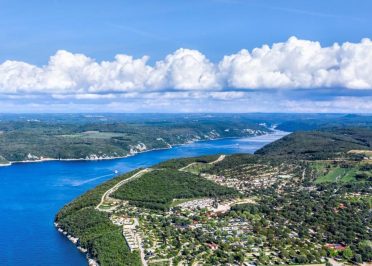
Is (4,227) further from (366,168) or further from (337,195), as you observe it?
(366,168)

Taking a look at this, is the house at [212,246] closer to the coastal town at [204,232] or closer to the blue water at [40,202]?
the coastal town at [204,232]

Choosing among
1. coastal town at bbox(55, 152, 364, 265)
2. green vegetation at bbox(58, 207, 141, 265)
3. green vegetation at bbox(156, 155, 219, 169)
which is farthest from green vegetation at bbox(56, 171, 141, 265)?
green vegetation at bbox(156, 155, 219, 169)

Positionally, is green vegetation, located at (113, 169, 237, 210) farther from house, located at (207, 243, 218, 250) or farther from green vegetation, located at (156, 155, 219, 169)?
house, located at (207, 243, 218, 250)

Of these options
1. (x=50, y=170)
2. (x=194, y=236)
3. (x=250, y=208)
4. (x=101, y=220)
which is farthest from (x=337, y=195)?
(x=50, y=170)

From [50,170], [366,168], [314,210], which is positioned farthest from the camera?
[50,170]

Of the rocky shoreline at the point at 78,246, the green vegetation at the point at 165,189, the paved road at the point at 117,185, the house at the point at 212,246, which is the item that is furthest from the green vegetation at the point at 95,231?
the house at the point at 212,246
